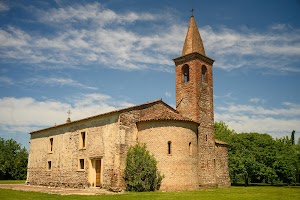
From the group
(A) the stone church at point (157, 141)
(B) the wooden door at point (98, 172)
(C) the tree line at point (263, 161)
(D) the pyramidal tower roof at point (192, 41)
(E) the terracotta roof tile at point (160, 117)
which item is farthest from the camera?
(C) the tree line at point (263, 161)

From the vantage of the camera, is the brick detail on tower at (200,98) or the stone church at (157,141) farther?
the brick detail on tower at (200,98)

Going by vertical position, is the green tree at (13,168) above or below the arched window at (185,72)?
below

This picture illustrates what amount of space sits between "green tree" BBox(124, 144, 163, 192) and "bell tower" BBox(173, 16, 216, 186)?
5.88m

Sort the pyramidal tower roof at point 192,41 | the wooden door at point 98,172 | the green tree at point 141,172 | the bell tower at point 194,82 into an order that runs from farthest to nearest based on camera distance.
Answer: the pyramidal tower roof at point 192,41, the bell tower at point 194,82, the wooden door at point 98,172, the green tree at point 141,172

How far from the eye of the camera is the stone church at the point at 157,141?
23.7 metres

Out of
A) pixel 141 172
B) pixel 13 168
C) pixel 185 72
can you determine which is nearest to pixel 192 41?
pixel 185 72

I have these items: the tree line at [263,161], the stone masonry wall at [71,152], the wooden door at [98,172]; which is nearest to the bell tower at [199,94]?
the stone masonry wall at [71,152]

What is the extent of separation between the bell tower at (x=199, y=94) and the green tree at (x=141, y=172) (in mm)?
5876

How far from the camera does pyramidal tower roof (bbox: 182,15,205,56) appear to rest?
3023cm

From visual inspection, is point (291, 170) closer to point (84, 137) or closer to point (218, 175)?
point (218, 175)

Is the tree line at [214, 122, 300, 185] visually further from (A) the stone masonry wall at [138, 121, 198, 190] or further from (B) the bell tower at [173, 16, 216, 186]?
(A) the stone masonry wall at [138, 121, 198, 190]

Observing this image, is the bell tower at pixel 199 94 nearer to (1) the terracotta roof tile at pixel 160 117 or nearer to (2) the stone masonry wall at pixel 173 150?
(2) the stone masonry wall at pixel 173 150

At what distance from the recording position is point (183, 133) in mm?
24438

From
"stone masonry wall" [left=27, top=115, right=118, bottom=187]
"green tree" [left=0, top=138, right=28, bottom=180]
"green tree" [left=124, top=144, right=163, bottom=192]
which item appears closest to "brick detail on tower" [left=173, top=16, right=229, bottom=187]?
"green tree" [left=124, top=144, right=163, bottom=192]
